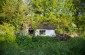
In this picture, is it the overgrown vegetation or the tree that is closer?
the overgrown vegetation

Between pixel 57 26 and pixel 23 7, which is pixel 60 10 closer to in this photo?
pixel 57 26

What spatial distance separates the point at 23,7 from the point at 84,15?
7.36 metres

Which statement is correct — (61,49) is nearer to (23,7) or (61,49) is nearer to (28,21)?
(23,7)

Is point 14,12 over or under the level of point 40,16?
over

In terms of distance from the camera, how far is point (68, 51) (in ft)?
31.0

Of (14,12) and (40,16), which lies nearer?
(14,12)

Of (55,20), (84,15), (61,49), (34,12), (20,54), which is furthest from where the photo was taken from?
(34,12)

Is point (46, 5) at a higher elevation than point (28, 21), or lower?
higher

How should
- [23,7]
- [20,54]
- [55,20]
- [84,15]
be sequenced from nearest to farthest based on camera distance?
[20,54] → [84,15] → [23,7] → [55,20]

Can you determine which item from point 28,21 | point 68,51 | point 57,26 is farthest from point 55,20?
point 68,51

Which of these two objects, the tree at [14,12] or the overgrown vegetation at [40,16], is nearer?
the overgrown vegetation at [40,16]

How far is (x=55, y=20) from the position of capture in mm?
29953

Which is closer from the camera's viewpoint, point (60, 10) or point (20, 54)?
point (20, 54)

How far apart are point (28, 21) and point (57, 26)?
12.8 ft
